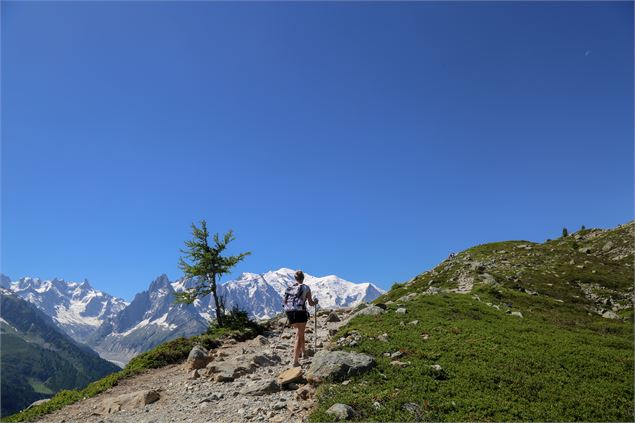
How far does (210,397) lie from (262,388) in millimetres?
2222

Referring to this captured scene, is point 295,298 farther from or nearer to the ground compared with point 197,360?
farther from the ground

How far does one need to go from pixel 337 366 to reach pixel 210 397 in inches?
204

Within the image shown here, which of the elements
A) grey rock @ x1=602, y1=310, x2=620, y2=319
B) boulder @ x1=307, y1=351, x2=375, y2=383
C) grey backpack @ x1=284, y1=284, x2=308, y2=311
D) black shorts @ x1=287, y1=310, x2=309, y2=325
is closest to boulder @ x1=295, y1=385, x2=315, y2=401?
boulder @ x1=307, y1=351, x2=375, y2=383

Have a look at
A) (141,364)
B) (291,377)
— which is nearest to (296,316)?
(291,377)

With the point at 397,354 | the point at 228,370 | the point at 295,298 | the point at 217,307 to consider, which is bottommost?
the point at 228,370

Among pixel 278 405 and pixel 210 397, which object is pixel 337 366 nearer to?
pixel 278 405

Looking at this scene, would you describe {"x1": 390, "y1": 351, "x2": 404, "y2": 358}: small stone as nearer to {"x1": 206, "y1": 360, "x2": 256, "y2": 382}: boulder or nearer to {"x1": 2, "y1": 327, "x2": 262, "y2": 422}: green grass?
{"x1": 206, "y1": 360, "x2": 256, "y2": 382}: boulder

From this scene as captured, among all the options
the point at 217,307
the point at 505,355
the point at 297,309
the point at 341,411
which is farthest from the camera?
the point at 217,307

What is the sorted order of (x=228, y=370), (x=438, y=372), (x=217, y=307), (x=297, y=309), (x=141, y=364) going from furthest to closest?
(x=217, y=307)
(x=141, y=364)
(x=228, y=370)
(x=297, y=309)
(x=438, y=372)

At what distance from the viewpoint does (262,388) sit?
1448cm

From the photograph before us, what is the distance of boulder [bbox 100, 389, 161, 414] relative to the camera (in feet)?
51.4

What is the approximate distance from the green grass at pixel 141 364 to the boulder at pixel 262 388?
10.1 metres

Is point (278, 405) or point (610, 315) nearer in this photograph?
point (278, 405)

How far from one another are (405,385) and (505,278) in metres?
37.0
